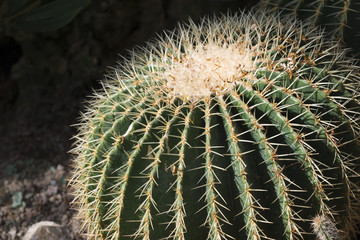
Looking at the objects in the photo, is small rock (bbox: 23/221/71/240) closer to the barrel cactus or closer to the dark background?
the barrel cactus

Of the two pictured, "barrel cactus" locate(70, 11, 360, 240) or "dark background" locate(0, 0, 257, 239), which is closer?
"barrel cactus" locate(70, 11, 360, 240)

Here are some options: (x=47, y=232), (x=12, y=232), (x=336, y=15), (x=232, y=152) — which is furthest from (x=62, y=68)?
(x=232, y=152)

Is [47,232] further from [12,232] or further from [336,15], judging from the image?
A: [336,15]

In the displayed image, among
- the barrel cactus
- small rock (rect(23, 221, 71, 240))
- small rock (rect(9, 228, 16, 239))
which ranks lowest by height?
small rock (rect(9, 228, 16, 239))

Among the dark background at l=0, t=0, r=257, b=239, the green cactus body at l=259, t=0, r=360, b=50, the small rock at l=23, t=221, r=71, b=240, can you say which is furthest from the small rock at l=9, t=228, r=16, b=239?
the green cactus body at l=259, t=0, r=360, b=50

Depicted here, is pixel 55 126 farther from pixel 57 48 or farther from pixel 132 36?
pixel 132 36

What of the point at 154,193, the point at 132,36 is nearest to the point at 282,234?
the point at 154,193

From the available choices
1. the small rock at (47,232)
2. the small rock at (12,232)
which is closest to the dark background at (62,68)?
the small rock at (12,232)
